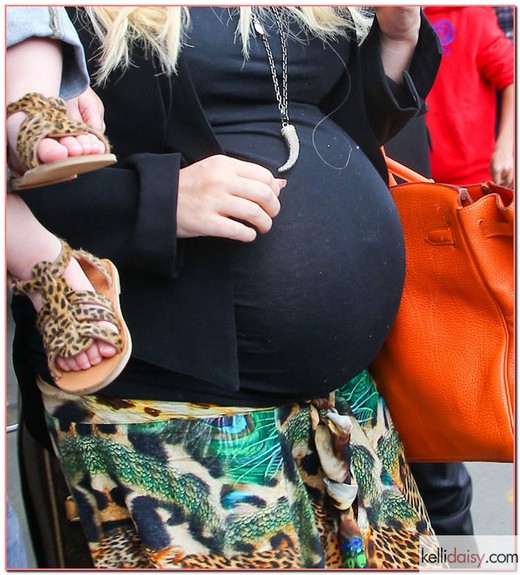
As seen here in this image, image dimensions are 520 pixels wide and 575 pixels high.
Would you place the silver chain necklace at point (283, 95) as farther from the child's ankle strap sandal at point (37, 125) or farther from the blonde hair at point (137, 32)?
the child's ankle strap sandal at point (37, 125)

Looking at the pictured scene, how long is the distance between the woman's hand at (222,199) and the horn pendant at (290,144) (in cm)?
7

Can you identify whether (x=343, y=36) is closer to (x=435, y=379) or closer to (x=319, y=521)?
(x=435, y=379)

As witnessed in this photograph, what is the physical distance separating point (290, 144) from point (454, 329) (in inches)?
13.1

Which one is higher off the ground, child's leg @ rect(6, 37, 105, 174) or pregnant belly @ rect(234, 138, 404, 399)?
child's leg @ rect(6, 37, 105, 174)

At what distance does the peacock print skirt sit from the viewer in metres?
0.86

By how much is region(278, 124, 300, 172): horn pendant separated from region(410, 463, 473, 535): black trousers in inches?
28.2

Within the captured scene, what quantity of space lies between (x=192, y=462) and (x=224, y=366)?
0.13m

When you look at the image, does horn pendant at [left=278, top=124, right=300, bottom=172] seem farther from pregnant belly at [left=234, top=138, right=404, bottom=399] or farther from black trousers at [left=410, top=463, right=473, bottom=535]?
black trousers at [left=410, top=463, right=473, bottom=535]

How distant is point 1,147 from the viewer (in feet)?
2.27

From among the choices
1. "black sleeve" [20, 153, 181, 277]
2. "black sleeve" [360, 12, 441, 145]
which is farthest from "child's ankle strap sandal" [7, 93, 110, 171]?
"black sleeve" [360, 12, 441, 145]

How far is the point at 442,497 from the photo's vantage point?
4.47 feet

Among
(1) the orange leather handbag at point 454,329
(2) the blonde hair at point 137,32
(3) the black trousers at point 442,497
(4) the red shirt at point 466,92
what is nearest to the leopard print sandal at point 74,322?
(2) the blonde hair at point 137,32

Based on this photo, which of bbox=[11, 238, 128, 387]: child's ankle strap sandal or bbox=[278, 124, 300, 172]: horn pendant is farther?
bbox=[278, 124, 300, 172]: horn pendant

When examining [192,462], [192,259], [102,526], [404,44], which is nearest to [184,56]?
[192,259]
